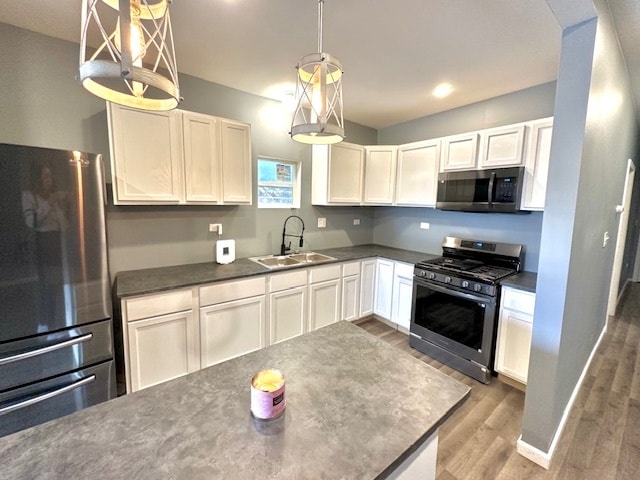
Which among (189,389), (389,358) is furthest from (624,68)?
(189,389)

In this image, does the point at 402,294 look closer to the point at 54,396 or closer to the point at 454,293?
the point at 454,293

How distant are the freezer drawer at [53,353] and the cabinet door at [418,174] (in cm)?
308

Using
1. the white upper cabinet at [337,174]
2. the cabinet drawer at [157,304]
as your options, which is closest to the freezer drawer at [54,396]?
the cabinet drawer at [157,304]

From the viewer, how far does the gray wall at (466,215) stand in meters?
2.69

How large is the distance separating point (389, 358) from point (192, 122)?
2308 millimetres

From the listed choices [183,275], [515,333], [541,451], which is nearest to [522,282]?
[515,333]

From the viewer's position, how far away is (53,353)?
5.32ft

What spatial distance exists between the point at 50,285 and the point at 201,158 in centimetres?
136

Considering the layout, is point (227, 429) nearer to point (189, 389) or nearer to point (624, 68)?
point (189, 389)

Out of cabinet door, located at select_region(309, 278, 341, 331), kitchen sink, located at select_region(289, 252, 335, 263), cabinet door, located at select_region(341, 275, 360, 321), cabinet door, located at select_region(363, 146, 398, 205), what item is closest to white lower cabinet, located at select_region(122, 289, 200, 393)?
cabinet door, located at select_region(309, 278, 341, 331)

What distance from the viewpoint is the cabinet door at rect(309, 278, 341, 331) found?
2.99 m

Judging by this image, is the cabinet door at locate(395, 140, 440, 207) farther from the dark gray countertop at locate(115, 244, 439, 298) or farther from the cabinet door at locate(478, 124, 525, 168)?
the dark gray countertop at locate(115, 244, 439, 298)

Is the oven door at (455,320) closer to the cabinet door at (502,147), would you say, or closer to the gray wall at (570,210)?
the gray wall at (570,210)

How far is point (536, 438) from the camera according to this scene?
1.71 metres
